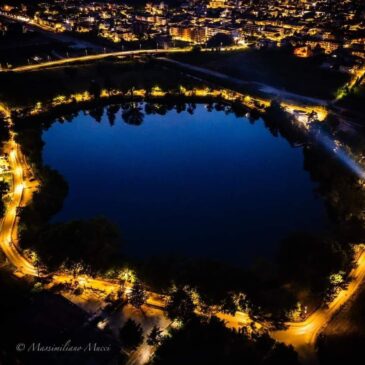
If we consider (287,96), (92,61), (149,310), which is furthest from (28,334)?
(92,61)

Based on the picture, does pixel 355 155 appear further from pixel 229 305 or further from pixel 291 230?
pixel 229 305

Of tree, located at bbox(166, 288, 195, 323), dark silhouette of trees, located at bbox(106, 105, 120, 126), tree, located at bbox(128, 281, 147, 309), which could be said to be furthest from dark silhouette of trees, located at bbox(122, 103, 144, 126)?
tree, located at bbox(166, 288, 195, 323)

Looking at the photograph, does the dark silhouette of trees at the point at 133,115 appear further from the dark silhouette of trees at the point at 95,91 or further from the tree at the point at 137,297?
the tree at the point at 137,297

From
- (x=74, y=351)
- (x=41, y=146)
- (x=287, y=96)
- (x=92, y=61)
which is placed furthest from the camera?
(x=92, y=61)

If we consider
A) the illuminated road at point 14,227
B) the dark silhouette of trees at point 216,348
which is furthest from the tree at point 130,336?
the illuminated road at point 14,227

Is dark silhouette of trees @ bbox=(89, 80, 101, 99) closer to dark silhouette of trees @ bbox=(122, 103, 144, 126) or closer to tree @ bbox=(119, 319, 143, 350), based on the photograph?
dark silhouette of trees @ bbox=(122, 103, 144, 126)

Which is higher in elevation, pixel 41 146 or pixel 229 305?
pixel 229 305

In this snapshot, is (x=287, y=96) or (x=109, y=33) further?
(x=109, y=33)

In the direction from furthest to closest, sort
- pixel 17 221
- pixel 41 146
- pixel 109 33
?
1. pixel 109 33
2. pixel 41 146
3. pixel 17 221
